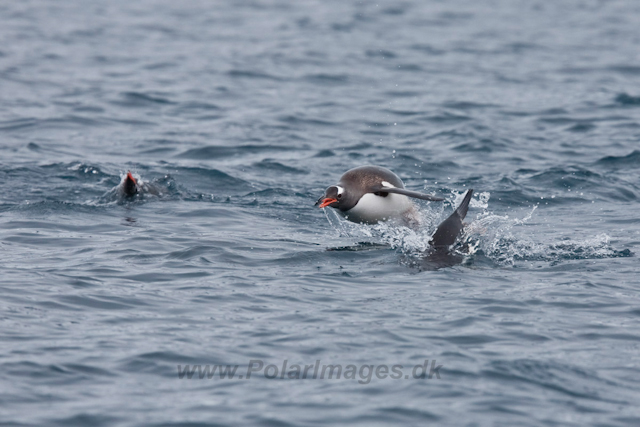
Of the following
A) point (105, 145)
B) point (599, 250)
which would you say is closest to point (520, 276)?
point (599, 250)

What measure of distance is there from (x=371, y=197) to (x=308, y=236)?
0.94m

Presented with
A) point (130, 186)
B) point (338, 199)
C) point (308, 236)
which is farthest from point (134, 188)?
point (338, 199)

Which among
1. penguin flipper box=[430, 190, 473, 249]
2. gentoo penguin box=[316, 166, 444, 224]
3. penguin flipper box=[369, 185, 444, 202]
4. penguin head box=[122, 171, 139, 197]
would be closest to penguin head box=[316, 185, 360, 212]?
gentoo penguin box=[316, 166, 444, 224]

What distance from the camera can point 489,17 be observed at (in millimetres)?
34219

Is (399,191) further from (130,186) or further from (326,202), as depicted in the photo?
(130,186)

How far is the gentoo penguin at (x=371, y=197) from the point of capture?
36.9 feet

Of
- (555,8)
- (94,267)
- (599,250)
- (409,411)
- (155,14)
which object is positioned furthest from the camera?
(555,8)

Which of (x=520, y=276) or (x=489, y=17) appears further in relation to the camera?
(x=489, y=17)

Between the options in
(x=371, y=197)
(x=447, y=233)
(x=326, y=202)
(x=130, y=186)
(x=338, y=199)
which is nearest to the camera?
(x=447, y=233)

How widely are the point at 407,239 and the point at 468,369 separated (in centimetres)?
385

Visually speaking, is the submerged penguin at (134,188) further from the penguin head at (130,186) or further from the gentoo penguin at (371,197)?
the gentoo penguin at (371,197)

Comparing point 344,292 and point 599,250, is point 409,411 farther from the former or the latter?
point 599,250

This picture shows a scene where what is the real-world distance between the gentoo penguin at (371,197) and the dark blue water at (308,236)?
0.92ft

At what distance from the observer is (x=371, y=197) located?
449 inches
